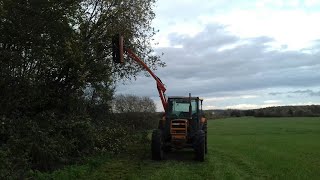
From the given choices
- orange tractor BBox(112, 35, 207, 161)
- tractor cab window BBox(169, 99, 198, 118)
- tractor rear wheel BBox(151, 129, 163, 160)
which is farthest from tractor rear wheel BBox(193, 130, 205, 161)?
tractor cab window BBox(169, 99, 198, 118)

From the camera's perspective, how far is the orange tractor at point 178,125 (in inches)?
810

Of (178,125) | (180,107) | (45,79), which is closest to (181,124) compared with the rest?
(178,125)

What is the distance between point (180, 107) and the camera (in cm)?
2227

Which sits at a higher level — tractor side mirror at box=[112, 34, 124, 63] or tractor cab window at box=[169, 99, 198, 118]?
tractor side mirror at box=[112, 34, 124, 63]

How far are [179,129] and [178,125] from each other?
0.20 m

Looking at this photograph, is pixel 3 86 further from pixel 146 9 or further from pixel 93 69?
pixel 146 9

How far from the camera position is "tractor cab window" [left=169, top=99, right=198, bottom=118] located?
870 inches

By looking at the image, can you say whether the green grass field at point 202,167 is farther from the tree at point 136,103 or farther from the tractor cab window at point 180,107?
the tree at point 136,103

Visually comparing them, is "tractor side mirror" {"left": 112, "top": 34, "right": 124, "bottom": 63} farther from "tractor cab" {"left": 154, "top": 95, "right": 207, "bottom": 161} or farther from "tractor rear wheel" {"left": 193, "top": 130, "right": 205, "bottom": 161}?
"tractor rear wheel" {"left": 193, "top": 130, "right": 205, "bottom": 161}

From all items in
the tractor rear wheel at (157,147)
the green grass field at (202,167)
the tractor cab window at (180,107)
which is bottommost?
the green grass field at (202,167)

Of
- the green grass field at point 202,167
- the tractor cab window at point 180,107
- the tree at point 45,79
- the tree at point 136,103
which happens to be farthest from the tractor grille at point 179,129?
the tree at point 136,103

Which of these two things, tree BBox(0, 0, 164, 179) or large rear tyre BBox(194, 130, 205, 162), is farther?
large rear tyre BBox(194, 130, 205, 162)

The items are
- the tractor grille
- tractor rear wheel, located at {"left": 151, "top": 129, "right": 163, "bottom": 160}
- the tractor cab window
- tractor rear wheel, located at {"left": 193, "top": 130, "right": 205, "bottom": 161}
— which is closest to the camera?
tractor rear wheel, located at {"left": 193, "top": 130, "right": 205, "bottom": 161}

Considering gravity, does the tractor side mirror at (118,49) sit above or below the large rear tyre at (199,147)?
above
